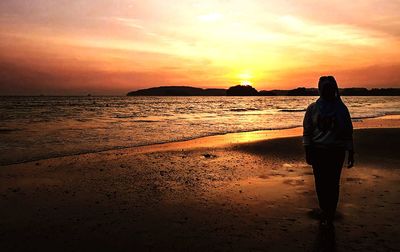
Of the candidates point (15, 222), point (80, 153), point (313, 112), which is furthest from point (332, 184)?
point (80, 153)

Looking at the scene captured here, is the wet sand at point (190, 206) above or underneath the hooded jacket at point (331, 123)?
underneath

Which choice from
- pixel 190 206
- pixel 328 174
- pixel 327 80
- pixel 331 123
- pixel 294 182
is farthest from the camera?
pixel 294 182

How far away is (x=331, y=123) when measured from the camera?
4820mm

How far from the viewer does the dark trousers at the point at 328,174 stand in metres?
4.96

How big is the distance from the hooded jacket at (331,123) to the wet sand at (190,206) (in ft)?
4.09

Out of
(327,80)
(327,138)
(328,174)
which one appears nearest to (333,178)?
(328,174)

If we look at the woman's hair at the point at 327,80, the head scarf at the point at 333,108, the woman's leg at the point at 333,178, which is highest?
the woman's hair at the point at 327,80

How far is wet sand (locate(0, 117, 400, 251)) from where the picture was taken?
450 cm

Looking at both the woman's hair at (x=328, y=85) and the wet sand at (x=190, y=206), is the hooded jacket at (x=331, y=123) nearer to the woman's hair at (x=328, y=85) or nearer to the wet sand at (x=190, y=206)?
the woman's hair at (x=328, y=85)

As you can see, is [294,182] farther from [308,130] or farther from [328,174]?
[308,130]

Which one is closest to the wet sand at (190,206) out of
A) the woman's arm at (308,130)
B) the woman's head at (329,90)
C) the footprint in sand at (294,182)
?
the footprint in sand at (294,182)

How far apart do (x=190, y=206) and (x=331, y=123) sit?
2.82 m

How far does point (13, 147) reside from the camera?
1467cm

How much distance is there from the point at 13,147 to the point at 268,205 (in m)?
12.7
